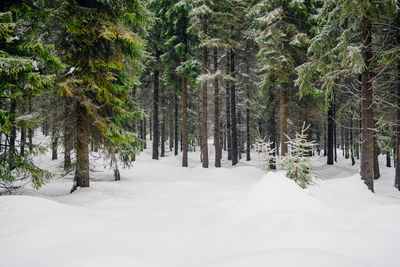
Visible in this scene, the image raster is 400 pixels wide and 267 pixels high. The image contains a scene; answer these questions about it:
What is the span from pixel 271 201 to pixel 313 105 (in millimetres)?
13476

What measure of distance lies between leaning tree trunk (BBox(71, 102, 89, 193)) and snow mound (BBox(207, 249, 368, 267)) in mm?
6933

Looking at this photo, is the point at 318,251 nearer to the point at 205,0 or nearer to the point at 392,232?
the point at 392,232

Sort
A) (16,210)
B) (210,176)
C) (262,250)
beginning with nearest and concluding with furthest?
(262,250) → (16,210) → (210,176)

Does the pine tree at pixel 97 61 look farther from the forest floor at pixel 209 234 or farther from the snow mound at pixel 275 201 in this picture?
the snow mound at pixel 275 201

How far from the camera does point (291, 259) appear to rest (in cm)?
272

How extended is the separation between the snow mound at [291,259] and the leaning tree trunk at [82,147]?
6.93 metres

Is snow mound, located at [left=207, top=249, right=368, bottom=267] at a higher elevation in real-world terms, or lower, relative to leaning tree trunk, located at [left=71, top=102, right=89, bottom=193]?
lower

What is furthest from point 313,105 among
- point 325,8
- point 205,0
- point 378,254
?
point 378,254

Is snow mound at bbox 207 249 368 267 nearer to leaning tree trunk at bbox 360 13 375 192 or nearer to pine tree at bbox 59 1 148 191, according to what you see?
pine tree at bbox 59 1 148 191

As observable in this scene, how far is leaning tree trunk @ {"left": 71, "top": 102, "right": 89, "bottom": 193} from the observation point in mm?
7984

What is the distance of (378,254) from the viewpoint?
2.79 m

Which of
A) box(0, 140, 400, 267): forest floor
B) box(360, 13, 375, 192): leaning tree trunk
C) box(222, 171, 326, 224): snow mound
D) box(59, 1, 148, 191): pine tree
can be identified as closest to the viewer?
box(0, 140, 400, 267): forest floor

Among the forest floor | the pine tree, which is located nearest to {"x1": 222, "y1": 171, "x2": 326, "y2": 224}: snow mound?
the forest floor

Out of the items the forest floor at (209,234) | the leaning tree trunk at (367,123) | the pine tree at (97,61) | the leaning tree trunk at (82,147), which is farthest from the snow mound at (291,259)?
the leaning tree trunk at (367,123)
